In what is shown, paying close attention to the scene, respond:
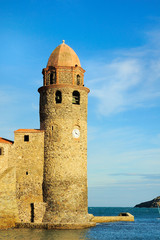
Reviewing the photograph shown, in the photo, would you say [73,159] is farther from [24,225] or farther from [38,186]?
[24,225]

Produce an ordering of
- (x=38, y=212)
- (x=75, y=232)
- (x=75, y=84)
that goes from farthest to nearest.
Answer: (x=75, y=84) → (x=38, y=212) → (x=75, y=232)

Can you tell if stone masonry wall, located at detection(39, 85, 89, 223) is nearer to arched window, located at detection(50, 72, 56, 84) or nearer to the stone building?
the stone building

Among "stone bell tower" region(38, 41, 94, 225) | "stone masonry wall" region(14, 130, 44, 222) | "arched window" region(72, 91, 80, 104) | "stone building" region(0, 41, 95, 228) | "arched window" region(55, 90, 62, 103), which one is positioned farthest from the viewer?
"arched window" region(72, 91, 80, 104)

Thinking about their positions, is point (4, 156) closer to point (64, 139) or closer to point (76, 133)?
point (64, 139)

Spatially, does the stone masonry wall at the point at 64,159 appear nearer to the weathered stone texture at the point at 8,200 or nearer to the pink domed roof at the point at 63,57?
the pink domed roof at the point at 63,57

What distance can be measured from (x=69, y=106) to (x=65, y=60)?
480cm

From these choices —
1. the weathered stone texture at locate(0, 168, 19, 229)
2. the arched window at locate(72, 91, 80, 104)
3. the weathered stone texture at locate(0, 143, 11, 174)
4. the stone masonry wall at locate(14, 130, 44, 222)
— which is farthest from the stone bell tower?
the weathered stone texture at locate(0, 143, 11, 174)

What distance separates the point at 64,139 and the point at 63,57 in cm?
828

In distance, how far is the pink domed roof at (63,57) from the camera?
34781 millimetres

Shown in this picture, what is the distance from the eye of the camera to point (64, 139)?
32.9 meters

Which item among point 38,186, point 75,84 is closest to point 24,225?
point 38,186

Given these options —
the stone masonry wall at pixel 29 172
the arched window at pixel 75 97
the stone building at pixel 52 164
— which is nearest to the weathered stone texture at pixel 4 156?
the stone building at pixel 52 164

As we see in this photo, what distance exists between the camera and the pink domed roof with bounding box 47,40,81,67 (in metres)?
34.8

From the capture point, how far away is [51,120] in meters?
33.4
